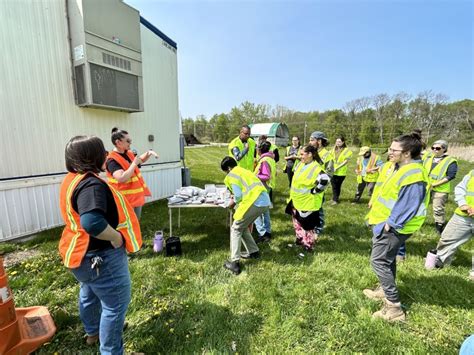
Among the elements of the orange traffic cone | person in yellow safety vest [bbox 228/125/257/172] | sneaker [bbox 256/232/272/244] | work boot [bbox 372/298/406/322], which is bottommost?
sneaker [bbox 256/232/272/244]

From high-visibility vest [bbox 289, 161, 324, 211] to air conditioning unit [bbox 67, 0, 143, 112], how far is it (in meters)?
4.44

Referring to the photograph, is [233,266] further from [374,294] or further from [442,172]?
[442,172]

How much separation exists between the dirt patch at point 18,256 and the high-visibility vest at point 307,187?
453 cm

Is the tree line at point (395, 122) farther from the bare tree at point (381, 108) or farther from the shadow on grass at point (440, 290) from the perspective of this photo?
the shadow on grass at point (440, 290)

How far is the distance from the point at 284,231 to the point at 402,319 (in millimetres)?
2691

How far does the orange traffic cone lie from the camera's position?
70.7 inches

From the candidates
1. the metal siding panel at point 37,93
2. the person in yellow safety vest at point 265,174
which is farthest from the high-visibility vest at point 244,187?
the metal siding panel at point 37,93

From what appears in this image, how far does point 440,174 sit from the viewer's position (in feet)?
15.8

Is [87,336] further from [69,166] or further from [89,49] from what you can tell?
[89,49]

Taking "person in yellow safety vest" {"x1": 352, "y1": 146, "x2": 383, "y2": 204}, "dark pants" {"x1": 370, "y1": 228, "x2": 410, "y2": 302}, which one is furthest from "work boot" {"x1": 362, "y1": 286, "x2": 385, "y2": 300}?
"person in yellow safety vest" {"x1": 352, "y1": 146, "x2": 383, "y2": 204}

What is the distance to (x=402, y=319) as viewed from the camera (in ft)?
8.63

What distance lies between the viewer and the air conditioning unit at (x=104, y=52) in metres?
4.74

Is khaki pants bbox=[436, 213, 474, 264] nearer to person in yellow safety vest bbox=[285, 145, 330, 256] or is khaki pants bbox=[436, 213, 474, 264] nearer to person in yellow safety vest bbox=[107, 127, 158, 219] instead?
person in yellow safety vest bbox=[285, 145, 330, 256]

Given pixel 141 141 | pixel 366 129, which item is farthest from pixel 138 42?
pixel 366 129
